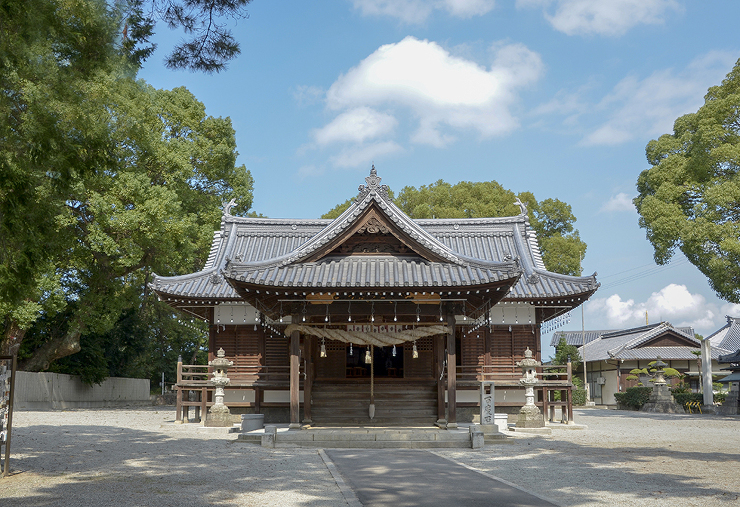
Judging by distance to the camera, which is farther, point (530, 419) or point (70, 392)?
point (70, 392)

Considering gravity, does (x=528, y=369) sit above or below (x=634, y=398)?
above

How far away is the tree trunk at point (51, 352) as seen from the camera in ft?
97.0

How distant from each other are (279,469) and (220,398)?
30.2 feet

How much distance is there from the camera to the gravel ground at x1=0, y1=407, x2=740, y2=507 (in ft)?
26.6

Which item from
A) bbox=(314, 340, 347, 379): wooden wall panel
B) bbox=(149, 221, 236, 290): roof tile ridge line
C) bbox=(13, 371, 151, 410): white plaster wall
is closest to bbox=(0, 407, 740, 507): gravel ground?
bbox=(314, 340, 347, 379): wooden wall panel

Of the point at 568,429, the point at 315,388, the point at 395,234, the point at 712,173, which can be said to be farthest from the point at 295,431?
the point at 712,173

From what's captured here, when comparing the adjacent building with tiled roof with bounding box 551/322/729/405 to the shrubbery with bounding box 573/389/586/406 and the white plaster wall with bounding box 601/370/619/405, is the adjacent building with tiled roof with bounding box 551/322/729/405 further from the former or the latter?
the shrubbery with bounding box 573/389/586/406

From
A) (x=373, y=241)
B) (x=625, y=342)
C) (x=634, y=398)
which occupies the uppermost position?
(x=373, y=241)

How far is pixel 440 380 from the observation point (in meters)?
18.0

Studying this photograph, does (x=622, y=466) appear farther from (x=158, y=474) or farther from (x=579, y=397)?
(x=579, y=397)

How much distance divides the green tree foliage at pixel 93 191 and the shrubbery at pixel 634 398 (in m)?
25.5

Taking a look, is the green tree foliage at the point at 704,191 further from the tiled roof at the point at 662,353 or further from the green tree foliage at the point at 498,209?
the tiled roof at the point at 662,353

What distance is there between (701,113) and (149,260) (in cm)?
A: 2508

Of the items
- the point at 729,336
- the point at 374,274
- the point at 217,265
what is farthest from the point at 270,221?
the point at 729,336
